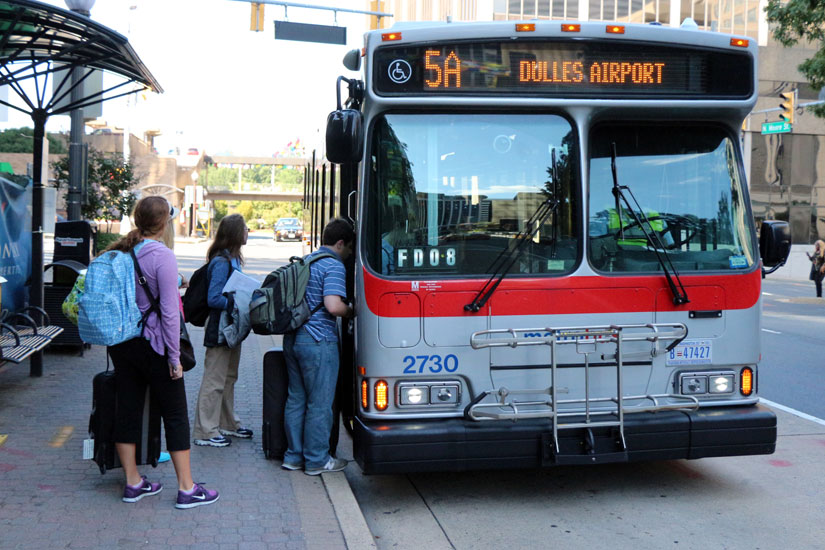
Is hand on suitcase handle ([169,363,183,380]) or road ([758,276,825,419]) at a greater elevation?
hand on suitcase handle ([169,363,183,380])

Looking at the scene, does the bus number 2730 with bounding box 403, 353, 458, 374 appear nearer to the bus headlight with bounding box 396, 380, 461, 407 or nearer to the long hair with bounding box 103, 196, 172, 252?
the bus headlight with bounding box 396, 380, 461, 407

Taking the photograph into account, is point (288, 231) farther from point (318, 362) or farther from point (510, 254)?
point (510, 254)

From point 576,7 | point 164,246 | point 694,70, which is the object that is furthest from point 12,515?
point 576,7

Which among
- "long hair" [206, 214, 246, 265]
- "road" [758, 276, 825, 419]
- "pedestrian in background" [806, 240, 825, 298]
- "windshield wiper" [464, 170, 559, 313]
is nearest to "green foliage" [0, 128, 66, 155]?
"pedestrian in background" [806, 240, 825, 298]

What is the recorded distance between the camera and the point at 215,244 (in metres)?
6.77

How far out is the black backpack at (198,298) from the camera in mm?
6664

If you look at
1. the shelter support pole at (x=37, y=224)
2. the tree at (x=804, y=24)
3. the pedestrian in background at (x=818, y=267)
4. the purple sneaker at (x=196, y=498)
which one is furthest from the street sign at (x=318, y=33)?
the pedestrian in background at (x=818, y=267)

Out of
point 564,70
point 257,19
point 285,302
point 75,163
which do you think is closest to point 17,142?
point 257,19

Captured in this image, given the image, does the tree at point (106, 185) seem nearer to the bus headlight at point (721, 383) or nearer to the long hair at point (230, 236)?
the long hair at point (230, 236)

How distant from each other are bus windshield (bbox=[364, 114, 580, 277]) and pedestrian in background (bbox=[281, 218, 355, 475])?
461 mm

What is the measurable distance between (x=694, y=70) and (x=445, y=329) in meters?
2.32

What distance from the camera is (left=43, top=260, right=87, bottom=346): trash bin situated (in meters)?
10.5

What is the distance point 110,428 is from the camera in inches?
213

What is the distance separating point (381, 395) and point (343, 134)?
1598 millimetres
